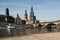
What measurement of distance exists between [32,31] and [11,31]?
9.76 meters

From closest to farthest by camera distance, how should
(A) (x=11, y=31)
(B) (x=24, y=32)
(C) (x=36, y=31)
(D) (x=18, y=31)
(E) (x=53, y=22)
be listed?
(A) (x=11, y=31), (D) (x=18, y=31), (B) (x=24, y=32), (C) (x=36, y=31), (E) (x=53, y=22)

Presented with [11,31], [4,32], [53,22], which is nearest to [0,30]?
[4,32]

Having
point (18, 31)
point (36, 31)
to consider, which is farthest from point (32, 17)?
point (18, 31)

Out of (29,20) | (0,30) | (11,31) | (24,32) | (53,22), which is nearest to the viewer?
(0,30)

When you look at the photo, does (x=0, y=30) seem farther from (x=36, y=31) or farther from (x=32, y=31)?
(x=36, y=31)

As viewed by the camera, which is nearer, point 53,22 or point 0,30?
point 0,30

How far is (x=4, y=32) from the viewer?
81.2 ft

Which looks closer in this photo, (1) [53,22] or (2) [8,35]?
(2) [8,35]

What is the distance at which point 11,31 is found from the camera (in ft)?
85.7

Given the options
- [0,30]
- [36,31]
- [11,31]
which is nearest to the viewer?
[0,30]

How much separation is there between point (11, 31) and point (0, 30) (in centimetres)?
254

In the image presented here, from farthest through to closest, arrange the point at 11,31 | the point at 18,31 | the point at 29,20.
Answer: the point at 29,20, the point at 18,31, the point at 11,31

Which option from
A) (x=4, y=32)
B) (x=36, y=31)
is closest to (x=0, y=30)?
(x=4, y=32)

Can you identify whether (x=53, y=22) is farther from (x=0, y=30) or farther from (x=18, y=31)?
(x=0, y=30)
